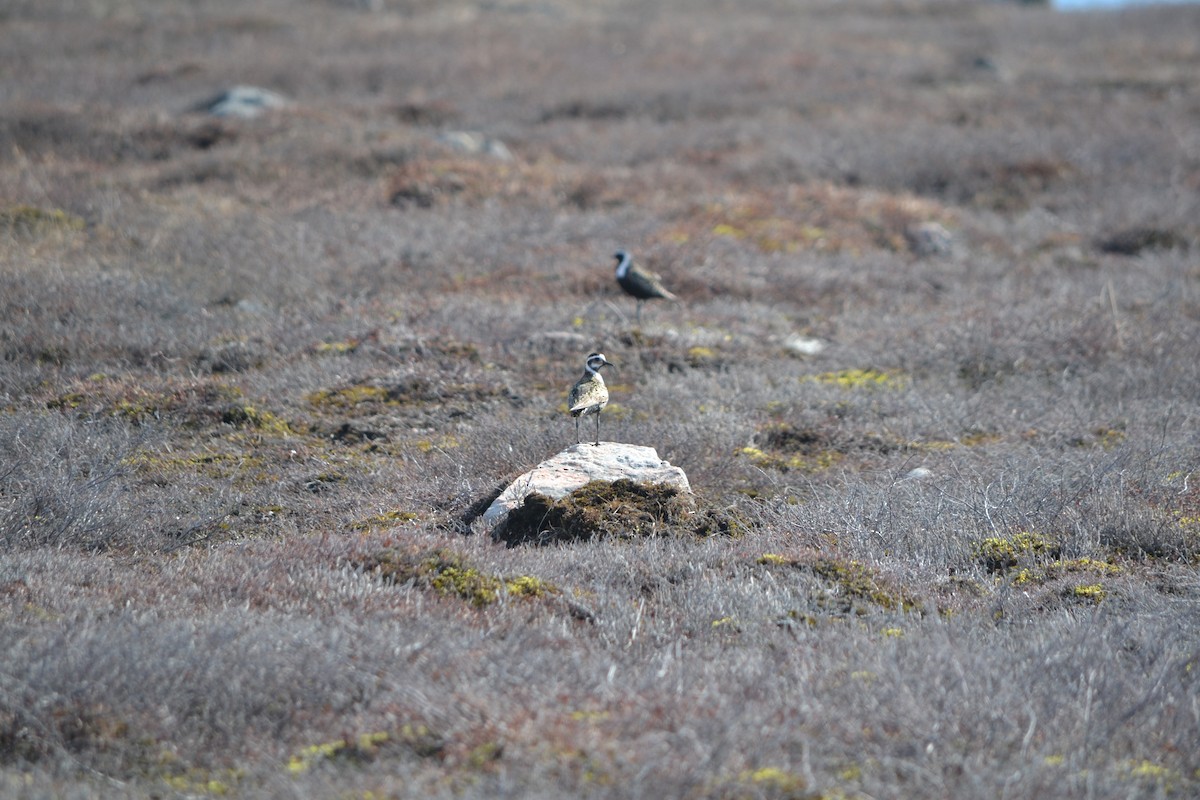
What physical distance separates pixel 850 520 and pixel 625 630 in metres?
2.08

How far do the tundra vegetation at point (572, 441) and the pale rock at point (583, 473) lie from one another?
20 cm

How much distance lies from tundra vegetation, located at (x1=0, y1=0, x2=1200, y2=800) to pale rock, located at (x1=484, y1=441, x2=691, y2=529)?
0.67ft

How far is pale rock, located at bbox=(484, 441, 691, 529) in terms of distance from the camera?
613cm

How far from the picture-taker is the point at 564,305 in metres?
10.8

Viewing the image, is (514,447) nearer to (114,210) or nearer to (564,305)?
(564,305)

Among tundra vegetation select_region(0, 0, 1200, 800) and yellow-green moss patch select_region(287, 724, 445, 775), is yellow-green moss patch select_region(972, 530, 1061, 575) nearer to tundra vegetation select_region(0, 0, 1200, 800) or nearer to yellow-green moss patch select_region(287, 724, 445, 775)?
tundra vegetation select_region(0, 0, 1200, 800)

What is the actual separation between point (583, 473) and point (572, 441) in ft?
3.60

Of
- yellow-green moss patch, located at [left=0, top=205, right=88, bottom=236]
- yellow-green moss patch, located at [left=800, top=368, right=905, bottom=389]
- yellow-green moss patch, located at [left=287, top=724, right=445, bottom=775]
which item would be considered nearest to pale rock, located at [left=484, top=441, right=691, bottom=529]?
yellow-green moss patch, located at [left=287, top=724, right=445, bottom=775]

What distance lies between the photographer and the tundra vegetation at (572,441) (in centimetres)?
371

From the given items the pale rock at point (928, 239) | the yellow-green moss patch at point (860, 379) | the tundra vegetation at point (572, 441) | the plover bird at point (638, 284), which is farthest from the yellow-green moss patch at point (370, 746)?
the pale rock at point (928, 239)

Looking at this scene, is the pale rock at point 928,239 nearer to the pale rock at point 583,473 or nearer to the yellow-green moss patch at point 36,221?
the pale rock at point 583,473

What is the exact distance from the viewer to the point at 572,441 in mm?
7434

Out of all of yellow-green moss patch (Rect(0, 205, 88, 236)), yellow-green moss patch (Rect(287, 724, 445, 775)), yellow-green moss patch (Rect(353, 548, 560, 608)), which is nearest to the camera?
yellow-green moss patch (Rect(287, 724, 445, 775))

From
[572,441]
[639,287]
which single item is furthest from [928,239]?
[572,441]
